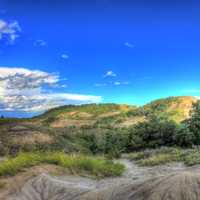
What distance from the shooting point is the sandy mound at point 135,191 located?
5590 mm

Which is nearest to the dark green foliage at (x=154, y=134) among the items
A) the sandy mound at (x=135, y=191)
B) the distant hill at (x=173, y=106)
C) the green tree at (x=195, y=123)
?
the green tree at (x=195, y=123)

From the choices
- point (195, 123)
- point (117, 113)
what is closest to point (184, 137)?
point (195, 123)

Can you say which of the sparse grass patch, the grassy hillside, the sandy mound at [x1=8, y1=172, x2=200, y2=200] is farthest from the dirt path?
the grassy hillside

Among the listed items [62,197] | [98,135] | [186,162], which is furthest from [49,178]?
[98,135]

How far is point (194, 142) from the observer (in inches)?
762

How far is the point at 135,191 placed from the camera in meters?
6.07

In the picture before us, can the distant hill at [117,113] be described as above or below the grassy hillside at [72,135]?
above

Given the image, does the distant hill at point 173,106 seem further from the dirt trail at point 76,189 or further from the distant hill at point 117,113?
the dirt trail at point 76,189

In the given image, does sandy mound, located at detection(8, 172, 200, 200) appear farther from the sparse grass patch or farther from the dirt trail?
the sparse grass patch

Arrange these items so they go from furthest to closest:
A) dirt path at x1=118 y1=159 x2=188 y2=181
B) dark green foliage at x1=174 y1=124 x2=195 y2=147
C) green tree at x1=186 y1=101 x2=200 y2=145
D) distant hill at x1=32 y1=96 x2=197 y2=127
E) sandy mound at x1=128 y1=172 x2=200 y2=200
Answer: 1. distant hill at x1=32 y1=96 x2=197 y2=127
2. green tree at x1=186 y1=101 x2=200 y2=145
3. dark green foliage at x1=174 y1=124 x2=195 y2=147
4. dirt path at x1=118 y1=159 x2=188 y2=181
5. sandy mound at x1=128 y1=172 x2=200 y2=200

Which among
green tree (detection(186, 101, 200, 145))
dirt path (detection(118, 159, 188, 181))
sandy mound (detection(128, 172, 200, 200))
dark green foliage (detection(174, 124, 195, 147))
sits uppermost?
green tree (detection(186, 101, 200, 145))

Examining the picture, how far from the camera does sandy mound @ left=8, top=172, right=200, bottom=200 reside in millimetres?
5590

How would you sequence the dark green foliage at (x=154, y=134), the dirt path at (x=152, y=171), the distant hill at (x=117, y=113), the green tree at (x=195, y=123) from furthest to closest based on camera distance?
the distant hill at (x=117, y=113), the dark green foliage at (x=154, y=134), the green tree at (x=195, y=123), the dirt path at (x=152, y=171)

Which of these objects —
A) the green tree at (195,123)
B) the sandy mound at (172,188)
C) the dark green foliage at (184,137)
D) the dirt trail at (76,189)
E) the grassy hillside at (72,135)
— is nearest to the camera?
the sandy mound at (172,188)
